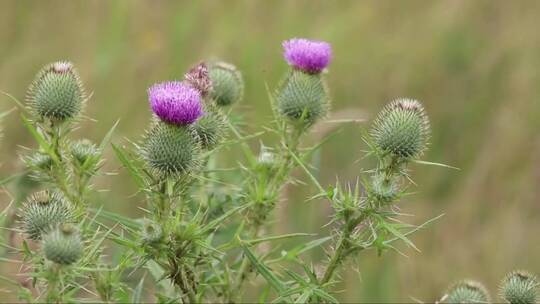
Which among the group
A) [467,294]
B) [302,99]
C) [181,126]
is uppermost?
[302,99]

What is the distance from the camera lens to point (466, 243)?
4914mm

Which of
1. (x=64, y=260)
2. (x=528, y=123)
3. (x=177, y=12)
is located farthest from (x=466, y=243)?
(x=64, y=260)

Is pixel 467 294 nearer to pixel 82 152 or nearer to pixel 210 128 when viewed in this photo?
pixel 210 128

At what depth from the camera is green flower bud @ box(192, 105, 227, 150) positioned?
242 centimetres

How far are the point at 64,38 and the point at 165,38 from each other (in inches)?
25.3

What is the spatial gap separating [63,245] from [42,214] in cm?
21

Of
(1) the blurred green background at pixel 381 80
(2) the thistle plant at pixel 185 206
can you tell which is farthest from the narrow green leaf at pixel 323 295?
(1) the blurred green background at pixel 381 80

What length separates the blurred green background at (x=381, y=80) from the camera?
4.70 meters

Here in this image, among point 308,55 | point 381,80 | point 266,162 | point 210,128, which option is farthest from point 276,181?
point 381,80

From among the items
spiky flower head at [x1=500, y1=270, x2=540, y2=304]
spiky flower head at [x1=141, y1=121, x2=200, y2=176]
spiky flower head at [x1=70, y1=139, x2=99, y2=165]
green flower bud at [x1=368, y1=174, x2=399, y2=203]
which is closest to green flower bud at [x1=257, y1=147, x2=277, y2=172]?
spiky flower head at [x1=141, y1=121, x2=200, y2=176]

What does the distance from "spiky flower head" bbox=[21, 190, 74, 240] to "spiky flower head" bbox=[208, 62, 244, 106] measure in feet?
2.65

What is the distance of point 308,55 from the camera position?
284cm

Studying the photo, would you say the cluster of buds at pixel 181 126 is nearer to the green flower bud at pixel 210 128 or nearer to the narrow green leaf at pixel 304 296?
the green flower bud at pixel 210 128

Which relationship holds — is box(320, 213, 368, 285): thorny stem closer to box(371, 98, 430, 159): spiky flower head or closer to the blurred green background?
box(371, 98, 430, 159): spiky flower head
